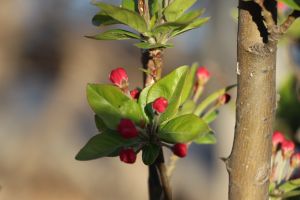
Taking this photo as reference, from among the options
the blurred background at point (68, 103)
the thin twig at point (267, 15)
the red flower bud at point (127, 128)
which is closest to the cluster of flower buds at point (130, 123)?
the red flower bud at point (127, 128)

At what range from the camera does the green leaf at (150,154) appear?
709 millimetres

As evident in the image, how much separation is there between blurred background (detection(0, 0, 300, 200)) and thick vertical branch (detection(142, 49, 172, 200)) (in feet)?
5.74

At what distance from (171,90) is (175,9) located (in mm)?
92

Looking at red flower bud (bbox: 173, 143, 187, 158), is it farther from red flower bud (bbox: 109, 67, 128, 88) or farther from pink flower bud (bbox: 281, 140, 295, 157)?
pink flower bud (bbox: 281, 140, 295, 157)

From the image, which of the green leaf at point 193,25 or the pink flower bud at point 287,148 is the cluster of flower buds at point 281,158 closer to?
the pink flower bud at point 287,148

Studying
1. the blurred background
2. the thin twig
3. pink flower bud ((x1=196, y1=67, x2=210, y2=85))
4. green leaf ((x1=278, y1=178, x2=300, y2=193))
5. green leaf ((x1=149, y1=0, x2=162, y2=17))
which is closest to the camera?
the thin twig

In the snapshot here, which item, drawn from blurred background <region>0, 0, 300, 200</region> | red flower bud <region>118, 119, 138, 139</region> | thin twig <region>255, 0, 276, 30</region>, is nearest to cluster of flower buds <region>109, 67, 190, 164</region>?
red flower bud <region>118, 119, 138, 139</region>

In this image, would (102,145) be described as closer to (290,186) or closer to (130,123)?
(130,123)

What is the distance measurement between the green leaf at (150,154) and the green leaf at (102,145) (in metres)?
0.02

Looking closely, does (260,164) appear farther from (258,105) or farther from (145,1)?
(145,1)

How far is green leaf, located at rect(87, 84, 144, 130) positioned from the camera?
2.26 ft

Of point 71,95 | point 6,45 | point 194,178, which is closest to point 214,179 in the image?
point 194,178

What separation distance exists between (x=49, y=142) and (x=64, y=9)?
215cm

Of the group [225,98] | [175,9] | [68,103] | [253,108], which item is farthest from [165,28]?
[68,103]
